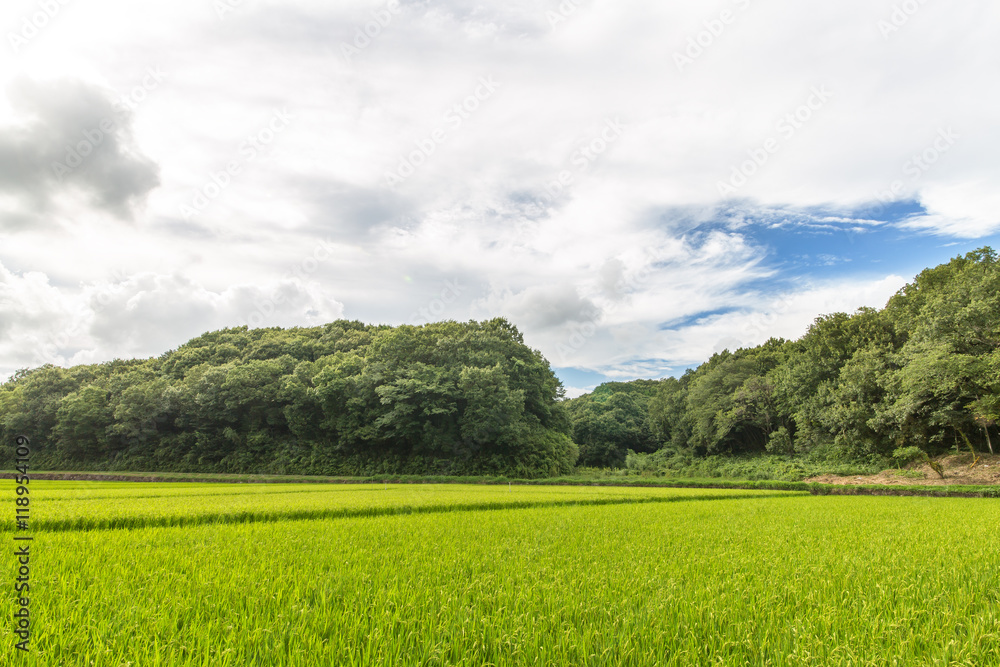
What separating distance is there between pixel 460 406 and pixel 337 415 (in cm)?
1104

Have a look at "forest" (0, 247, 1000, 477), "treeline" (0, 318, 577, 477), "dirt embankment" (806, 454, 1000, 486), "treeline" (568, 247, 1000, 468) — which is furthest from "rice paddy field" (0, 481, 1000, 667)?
"treeline" (0, 318, 577, 477)

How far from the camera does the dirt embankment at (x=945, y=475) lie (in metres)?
25.8

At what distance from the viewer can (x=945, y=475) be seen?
1065 inches

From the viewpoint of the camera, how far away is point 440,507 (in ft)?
44.4

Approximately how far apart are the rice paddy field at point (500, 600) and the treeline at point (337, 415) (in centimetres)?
3110

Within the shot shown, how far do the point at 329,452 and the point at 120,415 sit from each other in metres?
19.8

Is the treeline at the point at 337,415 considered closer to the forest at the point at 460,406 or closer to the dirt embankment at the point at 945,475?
the forest at the point at 460,406

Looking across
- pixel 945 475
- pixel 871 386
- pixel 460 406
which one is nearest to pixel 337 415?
pixel 460 406

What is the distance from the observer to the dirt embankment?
25812 mm

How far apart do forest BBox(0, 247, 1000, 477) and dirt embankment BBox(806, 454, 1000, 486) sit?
1443 mm

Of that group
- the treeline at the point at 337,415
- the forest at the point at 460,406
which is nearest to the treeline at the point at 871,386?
the forest at the point at 460,406

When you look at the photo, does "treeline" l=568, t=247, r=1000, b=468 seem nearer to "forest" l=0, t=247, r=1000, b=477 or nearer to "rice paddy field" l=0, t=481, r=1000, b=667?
"forest" l=0, t=247, r=1000, b=477

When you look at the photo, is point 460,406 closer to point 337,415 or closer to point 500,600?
point 337,415

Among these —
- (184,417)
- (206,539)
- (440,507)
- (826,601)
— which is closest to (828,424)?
(440,507)
